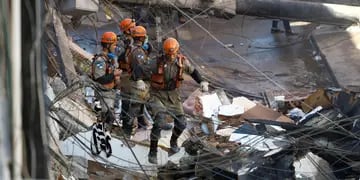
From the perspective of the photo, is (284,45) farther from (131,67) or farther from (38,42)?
(38,42)

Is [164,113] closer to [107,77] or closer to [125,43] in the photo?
[107,77]

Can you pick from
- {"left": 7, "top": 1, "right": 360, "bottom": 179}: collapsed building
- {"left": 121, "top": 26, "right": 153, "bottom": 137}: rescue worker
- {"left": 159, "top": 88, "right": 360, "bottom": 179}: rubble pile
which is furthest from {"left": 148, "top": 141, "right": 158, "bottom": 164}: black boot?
{"left": 121, "top": 26, "right": 153, "bottom": 137}: rescue worker

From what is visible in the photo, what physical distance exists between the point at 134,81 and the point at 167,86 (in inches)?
36.5

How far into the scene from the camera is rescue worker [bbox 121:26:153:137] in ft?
35.4

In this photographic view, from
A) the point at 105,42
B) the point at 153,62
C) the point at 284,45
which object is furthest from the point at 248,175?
the point at 284,45

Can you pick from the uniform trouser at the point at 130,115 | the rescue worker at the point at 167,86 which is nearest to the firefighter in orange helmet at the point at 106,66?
the uniform trouser at the point at 130,115

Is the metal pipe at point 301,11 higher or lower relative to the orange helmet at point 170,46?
higher

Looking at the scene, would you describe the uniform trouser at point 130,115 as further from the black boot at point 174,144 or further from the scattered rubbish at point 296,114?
the scattered rubbish at point 296,114

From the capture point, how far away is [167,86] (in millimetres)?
10250

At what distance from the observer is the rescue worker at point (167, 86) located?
398 inches

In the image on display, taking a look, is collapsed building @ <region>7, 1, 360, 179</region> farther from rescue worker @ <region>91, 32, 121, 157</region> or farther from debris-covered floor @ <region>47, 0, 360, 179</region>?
rescue worker @ <region>91, 32, 121, 157</region>

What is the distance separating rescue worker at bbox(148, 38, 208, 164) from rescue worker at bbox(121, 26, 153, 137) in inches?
17.6

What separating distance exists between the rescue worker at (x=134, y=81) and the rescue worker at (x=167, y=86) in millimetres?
447

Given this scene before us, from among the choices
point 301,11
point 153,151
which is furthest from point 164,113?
point 301,11
